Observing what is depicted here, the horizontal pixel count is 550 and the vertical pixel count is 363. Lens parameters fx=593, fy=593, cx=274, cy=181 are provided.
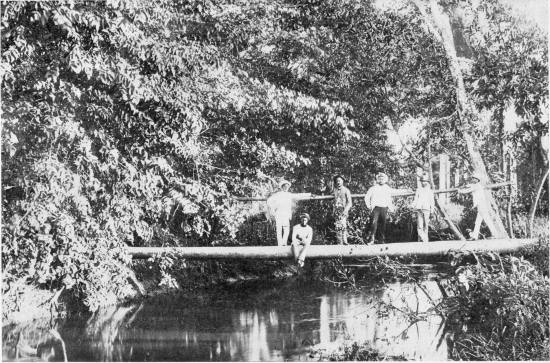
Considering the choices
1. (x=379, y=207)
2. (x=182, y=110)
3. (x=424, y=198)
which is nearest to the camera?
(x=182, y=110)

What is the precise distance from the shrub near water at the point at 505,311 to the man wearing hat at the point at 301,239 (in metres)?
2.59

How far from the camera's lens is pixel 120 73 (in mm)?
6426

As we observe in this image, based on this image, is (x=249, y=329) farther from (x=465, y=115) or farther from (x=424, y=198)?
(x=465, y=115)

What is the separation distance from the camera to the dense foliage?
21.0 feet

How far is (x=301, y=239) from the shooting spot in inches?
390

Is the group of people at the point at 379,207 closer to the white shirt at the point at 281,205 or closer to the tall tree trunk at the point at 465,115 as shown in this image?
the white shirt at the point at 281,205

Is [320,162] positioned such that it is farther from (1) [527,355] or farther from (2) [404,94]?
(1) [527,355]

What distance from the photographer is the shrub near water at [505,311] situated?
6770 mm

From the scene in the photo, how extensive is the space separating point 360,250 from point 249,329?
284cm

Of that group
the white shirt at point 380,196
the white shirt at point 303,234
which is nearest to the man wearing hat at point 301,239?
the white shirt at point 303,234

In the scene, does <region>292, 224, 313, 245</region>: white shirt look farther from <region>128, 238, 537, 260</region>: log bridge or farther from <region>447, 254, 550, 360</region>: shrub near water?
<region>447, 254, 550, 360</region>: shrub near water

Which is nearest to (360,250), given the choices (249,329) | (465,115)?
(249,329)

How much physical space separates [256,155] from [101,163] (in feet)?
17.4

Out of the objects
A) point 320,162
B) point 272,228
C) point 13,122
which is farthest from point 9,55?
point 272,228
